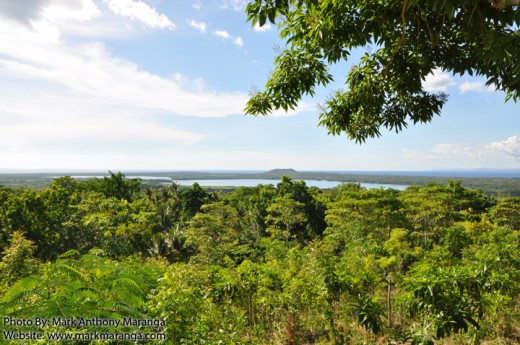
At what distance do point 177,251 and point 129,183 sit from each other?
18152 mm

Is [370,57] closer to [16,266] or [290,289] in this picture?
[290,289]

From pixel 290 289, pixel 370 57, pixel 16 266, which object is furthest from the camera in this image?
pixel 16 266

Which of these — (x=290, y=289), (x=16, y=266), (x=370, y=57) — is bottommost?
(x=290, y=289)

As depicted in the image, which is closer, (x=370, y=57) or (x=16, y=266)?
(x=370, y=57)

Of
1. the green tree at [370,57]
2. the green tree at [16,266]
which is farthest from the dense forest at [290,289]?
the green tree at [370,57]

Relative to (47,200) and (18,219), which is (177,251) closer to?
(47,200)

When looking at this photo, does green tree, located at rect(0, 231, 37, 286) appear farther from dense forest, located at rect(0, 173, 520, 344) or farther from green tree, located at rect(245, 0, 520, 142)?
green tree, located at rect(245, 0, 520, 142)

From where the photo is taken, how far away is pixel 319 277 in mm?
5969

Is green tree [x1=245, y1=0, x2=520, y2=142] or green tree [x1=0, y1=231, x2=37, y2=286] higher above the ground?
green tree [x1=245, y1=0, x2=520, y2=142]

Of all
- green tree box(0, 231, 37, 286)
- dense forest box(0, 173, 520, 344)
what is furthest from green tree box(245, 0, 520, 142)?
green tree box(0, 231, 37, 286)

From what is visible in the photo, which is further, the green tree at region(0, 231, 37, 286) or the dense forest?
the green tree at region(0, 231, 37, 286)

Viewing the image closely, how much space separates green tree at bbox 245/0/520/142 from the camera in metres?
2.28

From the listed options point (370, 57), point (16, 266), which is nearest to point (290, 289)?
point (370, 57)

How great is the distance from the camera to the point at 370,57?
3.03 m
